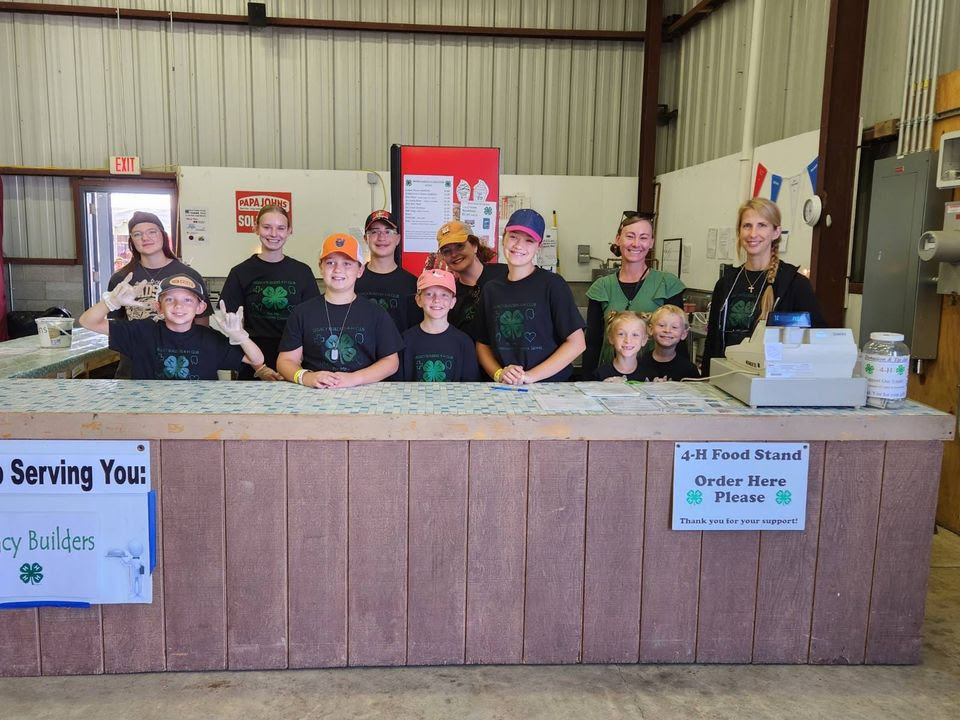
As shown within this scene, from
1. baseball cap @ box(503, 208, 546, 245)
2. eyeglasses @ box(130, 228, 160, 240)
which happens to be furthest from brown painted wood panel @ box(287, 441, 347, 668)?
eyeglasses @ box(130, 228, 160, 240)

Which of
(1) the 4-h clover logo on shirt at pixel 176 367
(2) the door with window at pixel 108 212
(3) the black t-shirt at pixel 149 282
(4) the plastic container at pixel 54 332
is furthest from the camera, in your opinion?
(2) the door with window at pixel 108 212

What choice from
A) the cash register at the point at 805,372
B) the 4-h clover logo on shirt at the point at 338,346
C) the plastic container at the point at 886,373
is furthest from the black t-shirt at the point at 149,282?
the plastic container at the point at 886,373

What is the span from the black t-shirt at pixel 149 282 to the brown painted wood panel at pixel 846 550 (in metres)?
2.22

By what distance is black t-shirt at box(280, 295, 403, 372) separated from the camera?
2.48m

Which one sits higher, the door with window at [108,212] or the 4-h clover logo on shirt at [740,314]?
the door with window at [108,212]

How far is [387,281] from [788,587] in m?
1.92

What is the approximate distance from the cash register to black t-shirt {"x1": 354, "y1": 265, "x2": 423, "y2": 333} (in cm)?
145

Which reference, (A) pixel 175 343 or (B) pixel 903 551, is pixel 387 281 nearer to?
(A) pixel 175 343

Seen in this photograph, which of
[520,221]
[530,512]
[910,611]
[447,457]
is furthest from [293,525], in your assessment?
[910,611]

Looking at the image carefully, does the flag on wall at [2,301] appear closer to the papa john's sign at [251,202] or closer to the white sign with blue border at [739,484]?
the papa john's sign at [251,202]

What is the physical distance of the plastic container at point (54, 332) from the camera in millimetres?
3250

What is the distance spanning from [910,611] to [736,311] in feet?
3.85

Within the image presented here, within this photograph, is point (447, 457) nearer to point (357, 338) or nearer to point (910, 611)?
point (357, 338)

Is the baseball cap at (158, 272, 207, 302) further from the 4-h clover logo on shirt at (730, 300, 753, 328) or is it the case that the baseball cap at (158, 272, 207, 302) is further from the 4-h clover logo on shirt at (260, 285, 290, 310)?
the 4-h clover logo on shirt at (730, 300, 753, 328)
